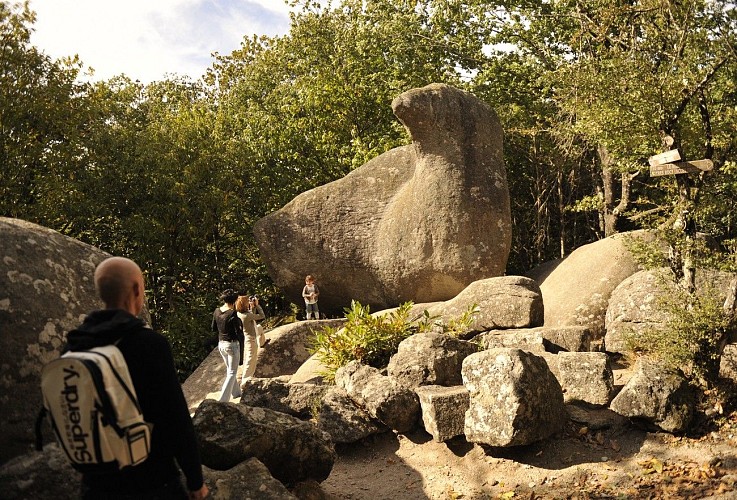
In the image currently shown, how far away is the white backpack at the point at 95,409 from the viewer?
3092 millimetres

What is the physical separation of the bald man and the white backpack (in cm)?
8

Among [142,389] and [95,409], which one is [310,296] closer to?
[142,389]

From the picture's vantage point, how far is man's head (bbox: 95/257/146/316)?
3.33m

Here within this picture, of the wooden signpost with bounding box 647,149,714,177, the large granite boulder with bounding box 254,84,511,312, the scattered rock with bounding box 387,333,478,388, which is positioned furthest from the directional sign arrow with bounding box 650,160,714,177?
the large granite boulder with bounding box 254,84,511,312

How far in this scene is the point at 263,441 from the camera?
233 inches

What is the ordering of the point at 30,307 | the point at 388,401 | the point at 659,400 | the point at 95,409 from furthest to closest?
the point at 388,401
the point at 659,400
the point at 30,307
the point at 95,409

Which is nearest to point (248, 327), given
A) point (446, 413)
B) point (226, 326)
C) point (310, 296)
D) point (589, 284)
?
point (226, 326)

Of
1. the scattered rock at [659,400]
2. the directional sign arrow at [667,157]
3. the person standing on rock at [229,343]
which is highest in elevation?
the directional sign arrow at [667,157]

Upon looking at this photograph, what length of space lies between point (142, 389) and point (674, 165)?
7.24 meters

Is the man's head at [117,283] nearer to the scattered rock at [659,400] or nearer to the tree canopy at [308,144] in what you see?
the scattered rock at [659,400]

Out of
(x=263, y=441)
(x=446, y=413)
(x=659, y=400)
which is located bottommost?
(x=659, y=400)

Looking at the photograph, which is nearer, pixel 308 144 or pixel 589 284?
pixel 589 284

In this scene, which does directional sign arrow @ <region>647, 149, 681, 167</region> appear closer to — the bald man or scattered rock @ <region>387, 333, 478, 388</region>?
scattered rock @ <region>387, 333, 478, 388</region>

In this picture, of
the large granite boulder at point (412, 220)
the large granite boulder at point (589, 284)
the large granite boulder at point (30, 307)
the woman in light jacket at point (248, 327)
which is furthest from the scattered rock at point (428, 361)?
the large granite boulder at point (30, 307)
